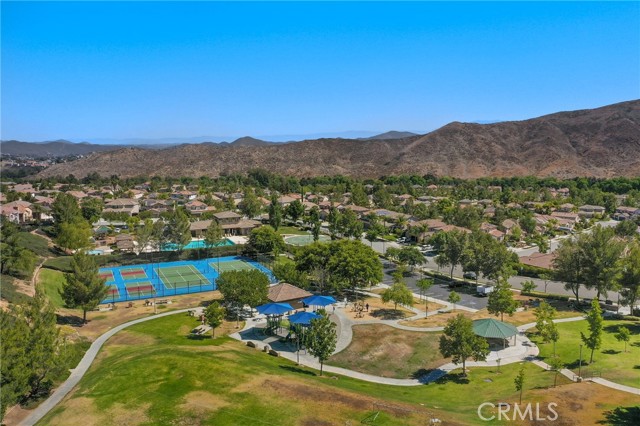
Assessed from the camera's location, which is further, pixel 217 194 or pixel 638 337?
pixel 217 194

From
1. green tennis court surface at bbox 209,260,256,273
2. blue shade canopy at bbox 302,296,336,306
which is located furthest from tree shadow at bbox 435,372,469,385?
green tennis court surface at bbox 209,260,256,273

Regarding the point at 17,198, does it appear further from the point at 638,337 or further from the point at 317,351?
the point at 638,337

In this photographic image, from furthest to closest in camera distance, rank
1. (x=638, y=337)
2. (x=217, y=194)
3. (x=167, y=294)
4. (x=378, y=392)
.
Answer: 1. (x=217, y=194)
2. (x=167, y=294)
3. (x=638, y=337)
4. (x=378, y=392)

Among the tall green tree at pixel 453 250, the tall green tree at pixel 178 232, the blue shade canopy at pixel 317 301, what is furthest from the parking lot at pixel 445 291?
the tall green tree at pixel 178 232

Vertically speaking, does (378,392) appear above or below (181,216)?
below

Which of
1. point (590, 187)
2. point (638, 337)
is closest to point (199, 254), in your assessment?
point (638, 337)

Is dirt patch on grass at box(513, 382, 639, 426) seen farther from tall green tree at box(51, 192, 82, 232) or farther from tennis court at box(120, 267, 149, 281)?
tall green tree at box(51, 192, 82, 232)
